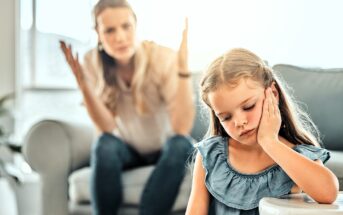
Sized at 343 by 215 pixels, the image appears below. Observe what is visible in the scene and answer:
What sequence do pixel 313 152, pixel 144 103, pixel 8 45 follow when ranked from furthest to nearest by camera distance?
pixel 8 45 < pixel 144 103 < pixel 313 152

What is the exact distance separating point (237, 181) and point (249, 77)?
0.72ft

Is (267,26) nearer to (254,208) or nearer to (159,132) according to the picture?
(159,132)

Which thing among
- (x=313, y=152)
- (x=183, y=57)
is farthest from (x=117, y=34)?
(x=313, y=152)

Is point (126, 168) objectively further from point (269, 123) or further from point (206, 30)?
point (269, 123)

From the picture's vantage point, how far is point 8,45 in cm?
341

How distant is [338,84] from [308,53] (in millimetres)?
544

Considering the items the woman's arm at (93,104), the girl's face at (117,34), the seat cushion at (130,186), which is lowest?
the seat cushion at (130,186)

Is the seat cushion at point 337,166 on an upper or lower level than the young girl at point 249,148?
lower

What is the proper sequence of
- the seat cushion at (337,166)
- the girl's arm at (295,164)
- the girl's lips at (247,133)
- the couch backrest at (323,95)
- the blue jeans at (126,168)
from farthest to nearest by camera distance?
the couch backrest at (323,95), the blue jeans at (126,168), the seat cushion at (337,166), the girl's lips at (247,133), the girl's arm at (295,164)

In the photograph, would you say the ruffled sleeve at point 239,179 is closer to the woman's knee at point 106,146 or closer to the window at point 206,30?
the woman's knee at point 106,146

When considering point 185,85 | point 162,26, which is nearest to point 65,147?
point 185,85

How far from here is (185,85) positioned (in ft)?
8.12

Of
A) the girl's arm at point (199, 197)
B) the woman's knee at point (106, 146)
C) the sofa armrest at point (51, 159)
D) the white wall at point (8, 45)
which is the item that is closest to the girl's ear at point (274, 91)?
the girl's arm at point (199, 197)

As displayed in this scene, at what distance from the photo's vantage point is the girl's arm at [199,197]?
136 cm
